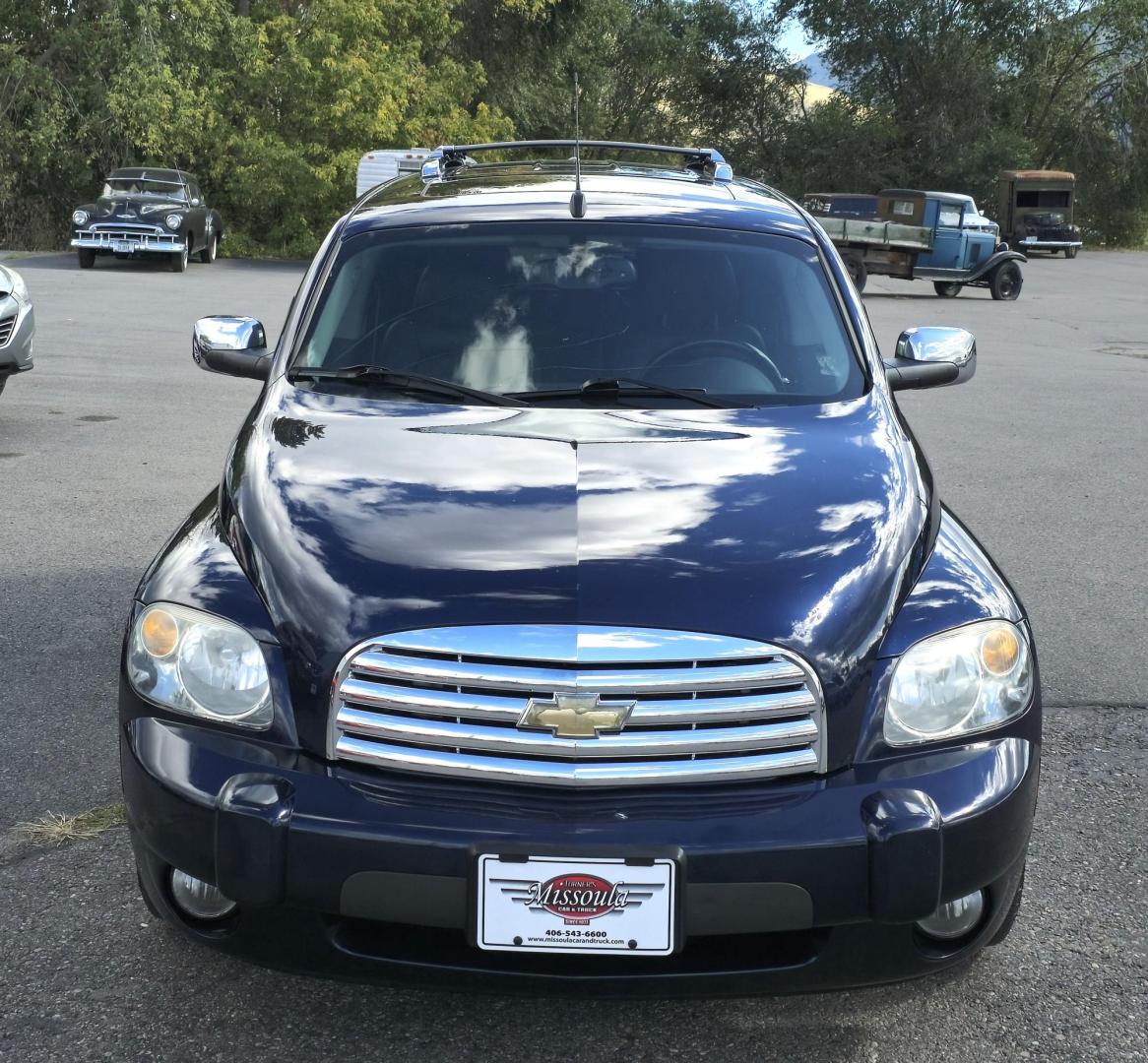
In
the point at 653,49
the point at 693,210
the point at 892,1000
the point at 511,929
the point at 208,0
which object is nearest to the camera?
the point at 511,929

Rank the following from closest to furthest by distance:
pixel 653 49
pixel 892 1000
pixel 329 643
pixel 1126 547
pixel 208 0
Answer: pixel 329 643
pixel 892 1000
pixel 1126 547
pixel 208 0
pixel 653 49

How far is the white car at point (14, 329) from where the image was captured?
28.8 ft

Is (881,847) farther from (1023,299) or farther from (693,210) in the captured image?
(1023,299)

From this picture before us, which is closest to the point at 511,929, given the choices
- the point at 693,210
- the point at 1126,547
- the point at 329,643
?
the point at 329,643

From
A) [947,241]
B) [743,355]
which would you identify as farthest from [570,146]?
[947,241]

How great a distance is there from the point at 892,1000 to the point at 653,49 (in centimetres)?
4948

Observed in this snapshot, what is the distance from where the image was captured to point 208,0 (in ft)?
90.7

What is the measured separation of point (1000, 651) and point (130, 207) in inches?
942

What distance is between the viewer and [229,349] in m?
4.27

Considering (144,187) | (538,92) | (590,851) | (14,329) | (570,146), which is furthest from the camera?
(538,92)

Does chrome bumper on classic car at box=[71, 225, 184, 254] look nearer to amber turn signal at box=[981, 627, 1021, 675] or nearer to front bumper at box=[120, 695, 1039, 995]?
front bumper at box=[120, 695, 1039, 995]

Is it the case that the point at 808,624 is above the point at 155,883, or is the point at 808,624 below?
above

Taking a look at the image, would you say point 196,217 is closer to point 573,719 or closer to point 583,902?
point 573,719

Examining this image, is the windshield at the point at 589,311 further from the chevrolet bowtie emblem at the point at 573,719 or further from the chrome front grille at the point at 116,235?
the chrome front grille at the point at 116,235
